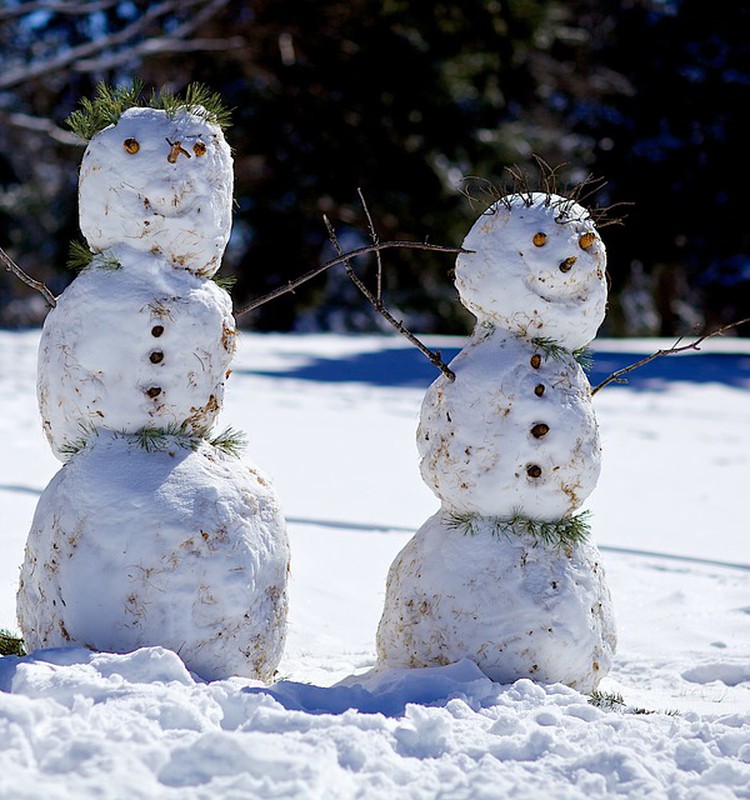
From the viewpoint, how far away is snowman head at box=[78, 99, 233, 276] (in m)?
3.43

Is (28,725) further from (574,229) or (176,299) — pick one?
(574,229)

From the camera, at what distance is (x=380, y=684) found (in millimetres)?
3377

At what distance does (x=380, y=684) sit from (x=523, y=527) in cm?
66

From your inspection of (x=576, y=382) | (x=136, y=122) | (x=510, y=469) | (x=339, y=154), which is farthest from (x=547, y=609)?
(x=339, y=154)

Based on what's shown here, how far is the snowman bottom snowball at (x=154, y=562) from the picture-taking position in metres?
3.20

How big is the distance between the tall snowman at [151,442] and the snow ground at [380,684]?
0.24m

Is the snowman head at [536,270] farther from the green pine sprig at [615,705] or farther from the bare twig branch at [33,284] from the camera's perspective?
the bare twig branch at [33,284]

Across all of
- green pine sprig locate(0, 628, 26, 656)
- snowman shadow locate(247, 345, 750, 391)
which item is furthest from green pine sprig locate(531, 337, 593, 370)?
snowman shadow locate(247, 345, 750, 391)

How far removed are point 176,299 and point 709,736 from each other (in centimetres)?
200

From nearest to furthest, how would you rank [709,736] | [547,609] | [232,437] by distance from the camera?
[709,736], [547,609], [232,437]

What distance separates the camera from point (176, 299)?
3426mm

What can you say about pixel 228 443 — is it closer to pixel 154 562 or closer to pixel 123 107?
pixel 154 562

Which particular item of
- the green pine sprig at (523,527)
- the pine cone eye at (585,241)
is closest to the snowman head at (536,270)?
the pine cone eye at (585,241)

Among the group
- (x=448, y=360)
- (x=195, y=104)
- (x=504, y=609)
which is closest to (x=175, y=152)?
(x=195, y=104)
